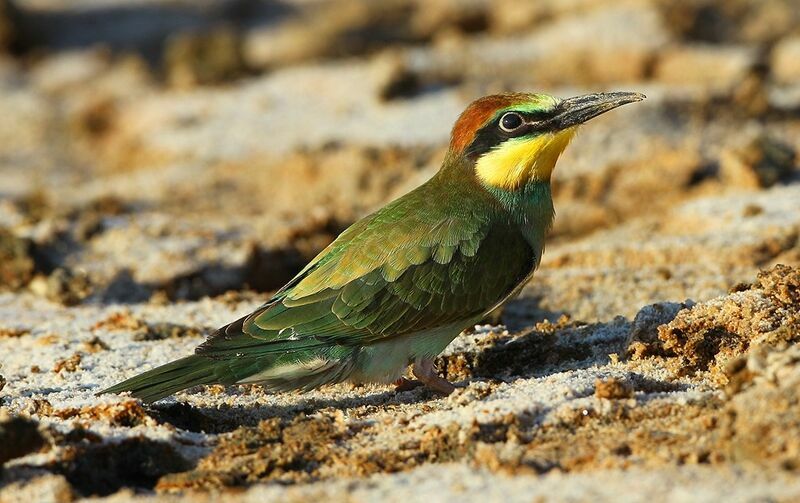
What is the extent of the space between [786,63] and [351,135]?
354 centimetres

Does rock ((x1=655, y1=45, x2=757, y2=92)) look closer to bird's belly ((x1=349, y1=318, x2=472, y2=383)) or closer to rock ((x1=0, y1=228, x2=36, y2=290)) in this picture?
rock ((x1=0, y1=228, x2=36, y2=290))

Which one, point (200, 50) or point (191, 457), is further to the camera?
point (200, 50)

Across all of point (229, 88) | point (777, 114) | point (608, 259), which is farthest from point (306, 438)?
point (229, 88)

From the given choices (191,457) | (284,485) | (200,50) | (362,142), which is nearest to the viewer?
(284,485)

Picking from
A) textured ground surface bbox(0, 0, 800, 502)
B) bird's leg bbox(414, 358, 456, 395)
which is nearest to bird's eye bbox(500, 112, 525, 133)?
textured ground surface bbox(0, 0, 800, 502)

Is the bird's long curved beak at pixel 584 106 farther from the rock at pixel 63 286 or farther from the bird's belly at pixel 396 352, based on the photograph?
the rock at pixel 63 286

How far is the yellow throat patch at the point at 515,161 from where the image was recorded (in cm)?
450

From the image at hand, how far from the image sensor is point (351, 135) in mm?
8156

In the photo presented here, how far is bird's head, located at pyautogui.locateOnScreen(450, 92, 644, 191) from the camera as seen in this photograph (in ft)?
14.8

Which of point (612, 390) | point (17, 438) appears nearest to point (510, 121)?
point (612, 390)

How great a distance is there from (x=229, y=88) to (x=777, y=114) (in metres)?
4.12

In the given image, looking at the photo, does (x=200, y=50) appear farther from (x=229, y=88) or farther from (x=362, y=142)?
(x=362, y=142)

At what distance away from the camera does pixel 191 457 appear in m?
3.39

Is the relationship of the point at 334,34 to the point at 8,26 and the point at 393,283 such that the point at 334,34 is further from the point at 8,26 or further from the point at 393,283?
the point at 393,283
